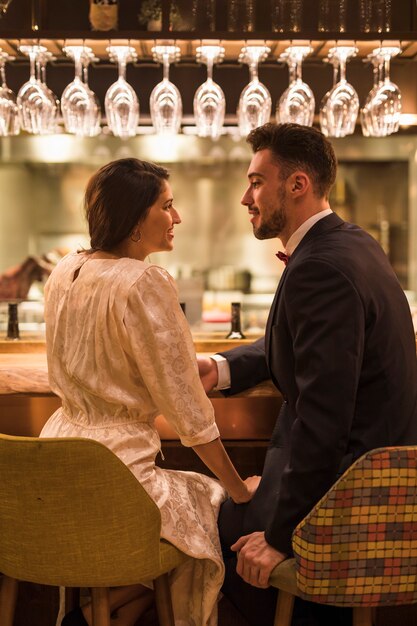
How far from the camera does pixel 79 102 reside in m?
3.17

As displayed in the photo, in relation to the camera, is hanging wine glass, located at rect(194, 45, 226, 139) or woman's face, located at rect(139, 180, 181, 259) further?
hanging wine glass, located at rect(194, 45, 226, 139)

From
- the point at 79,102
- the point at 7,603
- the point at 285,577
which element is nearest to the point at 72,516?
the point at 7,603

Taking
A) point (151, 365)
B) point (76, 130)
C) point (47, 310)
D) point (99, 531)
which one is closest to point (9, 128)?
point (76, 130)

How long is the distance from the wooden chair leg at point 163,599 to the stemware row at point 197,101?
1891 mm

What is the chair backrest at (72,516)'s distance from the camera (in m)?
1.59

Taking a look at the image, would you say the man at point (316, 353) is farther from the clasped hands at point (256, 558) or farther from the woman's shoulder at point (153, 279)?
the woman's shoulder at point (153, 279)

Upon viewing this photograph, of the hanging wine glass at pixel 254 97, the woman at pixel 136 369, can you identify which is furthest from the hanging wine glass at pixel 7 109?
the woman at pixel 136 369

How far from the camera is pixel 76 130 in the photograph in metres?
3.29

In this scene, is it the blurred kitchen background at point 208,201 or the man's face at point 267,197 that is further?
the blurred kitchen background at point 208,201

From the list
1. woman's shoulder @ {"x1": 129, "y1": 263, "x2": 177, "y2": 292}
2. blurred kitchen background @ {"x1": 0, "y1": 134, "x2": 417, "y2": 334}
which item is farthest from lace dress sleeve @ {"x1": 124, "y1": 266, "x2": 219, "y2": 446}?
blurred kitchen background @ {"x1": 0, "y1": 134, "x2": 417, "y2": 334}

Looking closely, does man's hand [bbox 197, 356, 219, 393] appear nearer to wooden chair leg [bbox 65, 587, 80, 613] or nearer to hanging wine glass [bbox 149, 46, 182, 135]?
wooden chair leg [bbox 65, 587, 80, 613]

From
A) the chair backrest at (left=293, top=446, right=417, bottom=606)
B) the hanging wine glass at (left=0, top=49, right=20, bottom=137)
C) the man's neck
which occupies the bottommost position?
the chair backrest at (left=293, top=446, right=417, bottom=606)

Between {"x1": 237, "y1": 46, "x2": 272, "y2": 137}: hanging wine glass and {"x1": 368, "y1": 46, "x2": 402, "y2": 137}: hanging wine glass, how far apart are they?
40cm

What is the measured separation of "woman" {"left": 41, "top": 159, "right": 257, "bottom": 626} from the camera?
185 centimetres
